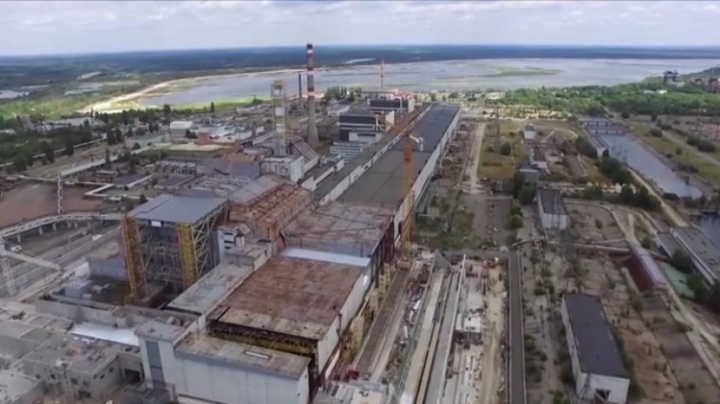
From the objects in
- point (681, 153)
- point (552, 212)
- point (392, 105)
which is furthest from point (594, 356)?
point (392, 105)

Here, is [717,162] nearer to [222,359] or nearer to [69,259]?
[222,359]

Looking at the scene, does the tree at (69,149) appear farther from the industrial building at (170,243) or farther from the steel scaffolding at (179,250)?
the steel scaffolding at (179,250)

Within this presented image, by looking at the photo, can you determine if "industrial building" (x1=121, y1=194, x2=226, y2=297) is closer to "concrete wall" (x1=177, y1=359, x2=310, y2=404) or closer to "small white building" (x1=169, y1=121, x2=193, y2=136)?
"concrete wall" (x1=177, y1=359, x2=310, y2=404)

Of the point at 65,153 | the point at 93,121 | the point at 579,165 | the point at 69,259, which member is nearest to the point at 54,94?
the point at 93,121

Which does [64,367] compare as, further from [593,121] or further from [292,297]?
[593,121]

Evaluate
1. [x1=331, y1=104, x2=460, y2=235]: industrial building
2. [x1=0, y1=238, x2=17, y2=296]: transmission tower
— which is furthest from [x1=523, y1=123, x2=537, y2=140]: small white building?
[x1=0, y1=238, x2=17, y2=296]: transmission tower

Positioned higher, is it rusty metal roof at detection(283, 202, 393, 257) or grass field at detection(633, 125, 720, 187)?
rusty metal roof at detection(283, 202, 393, 257)

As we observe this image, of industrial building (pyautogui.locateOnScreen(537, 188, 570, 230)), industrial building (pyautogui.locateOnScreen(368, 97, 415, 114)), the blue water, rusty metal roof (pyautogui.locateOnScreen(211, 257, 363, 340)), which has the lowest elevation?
the blue water
